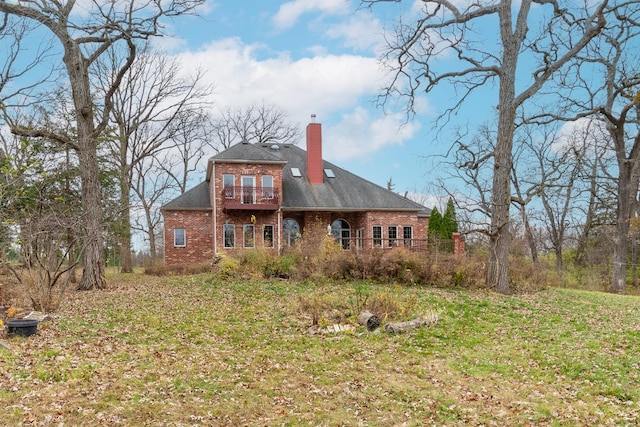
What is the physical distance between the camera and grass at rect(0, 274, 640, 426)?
17.3 ft

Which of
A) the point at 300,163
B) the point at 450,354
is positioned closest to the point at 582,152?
the point at 300,163

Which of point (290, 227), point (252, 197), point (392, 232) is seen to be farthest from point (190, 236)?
point (392, 232)

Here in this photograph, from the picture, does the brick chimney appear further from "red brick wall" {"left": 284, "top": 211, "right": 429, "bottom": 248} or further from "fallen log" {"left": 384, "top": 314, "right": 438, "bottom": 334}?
"fallen log" {"left": 384, "top": 314, "right": 438, "bottom": 334}

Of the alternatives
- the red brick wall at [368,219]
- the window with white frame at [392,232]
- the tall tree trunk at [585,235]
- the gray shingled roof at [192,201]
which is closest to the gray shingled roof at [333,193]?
the red brick wall at [368,219]

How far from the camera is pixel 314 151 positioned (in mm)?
27875

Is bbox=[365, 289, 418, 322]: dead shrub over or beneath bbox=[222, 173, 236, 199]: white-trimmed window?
beneath

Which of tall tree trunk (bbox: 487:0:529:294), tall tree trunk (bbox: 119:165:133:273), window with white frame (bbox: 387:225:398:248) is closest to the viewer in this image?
tall tree trunk (bbox: 487:0:529:294)

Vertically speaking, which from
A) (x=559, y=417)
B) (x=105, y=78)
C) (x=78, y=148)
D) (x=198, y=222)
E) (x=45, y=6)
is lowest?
(x=559, y=417)

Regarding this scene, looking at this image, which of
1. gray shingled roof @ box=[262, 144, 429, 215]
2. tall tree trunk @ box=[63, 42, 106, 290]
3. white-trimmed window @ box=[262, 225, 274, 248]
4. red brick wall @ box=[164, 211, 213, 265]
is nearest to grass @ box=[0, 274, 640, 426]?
tall tree trunk @ box=[63, 42, 106, 290]

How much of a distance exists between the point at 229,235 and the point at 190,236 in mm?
2065

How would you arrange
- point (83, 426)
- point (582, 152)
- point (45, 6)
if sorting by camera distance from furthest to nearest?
point (582, 152)
point (45, 6)
point (83, 426)

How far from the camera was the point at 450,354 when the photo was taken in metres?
7.64

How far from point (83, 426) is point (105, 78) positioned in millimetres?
25248

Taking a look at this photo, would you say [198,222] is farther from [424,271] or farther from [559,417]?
[559,417]
